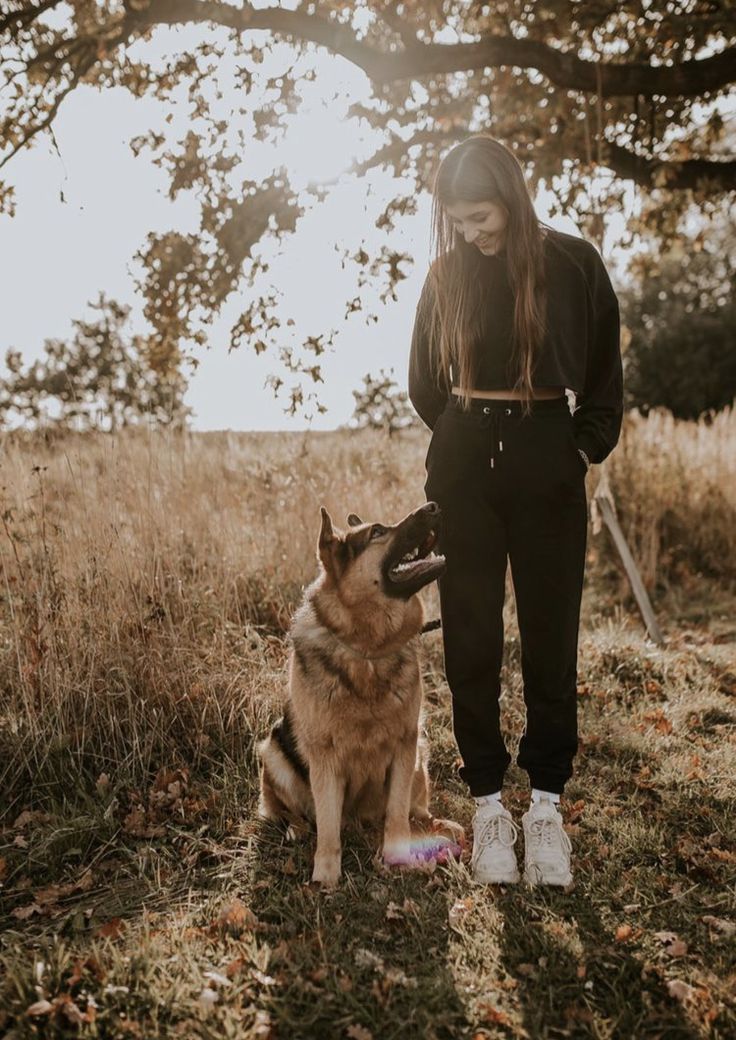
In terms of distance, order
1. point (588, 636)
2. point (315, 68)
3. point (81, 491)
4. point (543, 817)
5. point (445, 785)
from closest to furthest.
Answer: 1. point (543, 817)
2. point (445, 785)
3. point (81, 491)
4. point (588, 636)
5. point (315, 68)

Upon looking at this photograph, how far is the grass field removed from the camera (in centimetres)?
247

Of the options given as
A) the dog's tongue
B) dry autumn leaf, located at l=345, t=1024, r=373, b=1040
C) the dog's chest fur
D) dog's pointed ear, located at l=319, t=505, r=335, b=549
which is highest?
dog's pointed ear, located at l=319, t=505, r=335, b=549

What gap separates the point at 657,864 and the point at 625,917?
48cm

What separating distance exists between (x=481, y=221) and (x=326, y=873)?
8.27ft

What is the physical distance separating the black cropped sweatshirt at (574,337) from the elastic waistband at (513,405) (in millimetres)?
53

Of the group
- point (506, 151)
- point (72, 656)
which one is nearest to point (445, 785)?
point (72, 656)

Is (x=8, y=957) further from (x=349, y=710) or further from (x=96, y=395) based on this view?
(x=96, y=395)

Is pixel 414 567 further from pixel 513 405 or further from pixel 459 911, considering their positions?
pixel 459 911

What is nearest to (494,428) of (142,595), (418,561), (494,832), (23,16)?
(418,561)

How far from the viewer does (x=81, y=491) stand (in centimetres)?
479

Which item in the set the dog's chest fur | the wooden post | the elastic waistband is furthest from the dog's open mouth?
the wooden post

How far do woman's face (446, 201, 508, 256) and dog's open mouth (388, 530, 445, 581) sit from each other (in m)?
1.10

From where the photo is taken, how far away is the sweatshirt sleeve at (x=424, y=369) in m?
3.32

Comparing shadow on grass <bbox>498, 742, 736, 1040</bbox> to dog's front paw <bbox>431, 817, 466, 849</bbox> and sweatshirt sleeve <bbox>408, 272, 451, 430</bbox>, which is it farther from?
sweatshirt sleeve <bbox>408, 272, 451, 430</bbox>
